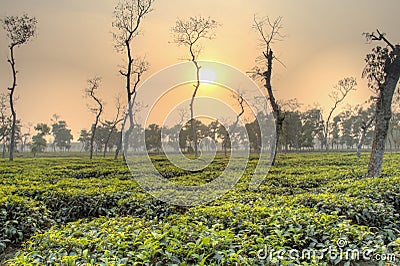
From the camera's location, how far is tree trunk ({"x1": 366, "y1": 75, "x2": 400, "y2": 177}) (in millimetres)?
8702

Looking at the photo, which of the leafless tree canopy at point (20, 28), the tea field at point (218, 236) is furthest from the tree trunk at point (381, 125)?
the leafless tree canopy at point (20, 28)

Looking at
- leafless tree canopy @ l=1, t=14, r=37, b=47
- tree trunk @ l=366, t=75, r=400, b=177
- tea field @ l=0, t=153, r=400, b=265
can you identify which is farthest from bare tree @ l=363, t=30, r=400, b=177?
leafless tree canopy @ l=1, t=14, r=37, b=47

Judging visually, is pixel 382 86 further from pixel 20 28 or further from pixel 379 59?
pixel 20 28

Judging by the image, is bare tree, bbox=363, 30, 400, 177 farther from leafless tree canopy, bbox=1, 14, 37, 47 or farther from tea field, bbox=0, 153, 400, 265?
leafless tree canopy, bbox=1, 14, 37, 47

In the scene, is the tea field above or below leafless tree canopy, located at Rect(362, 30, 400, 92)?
below

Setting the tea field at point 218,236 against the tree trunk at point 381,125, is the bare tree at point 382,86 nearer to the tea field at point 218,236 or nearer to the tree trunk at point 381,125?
the tree trunk at point 381,125

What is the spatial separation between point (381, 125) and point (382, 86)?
3.91 feet

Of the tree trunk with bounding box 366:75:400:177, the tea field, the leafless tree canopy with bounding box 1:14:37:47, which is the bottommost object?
the tea field

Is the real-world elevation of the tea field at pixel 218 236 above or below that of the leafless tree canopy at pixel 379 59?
below

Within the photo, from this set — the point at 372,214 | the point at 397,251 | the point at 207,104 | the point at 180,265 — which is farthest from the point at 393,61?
the point at 180,265

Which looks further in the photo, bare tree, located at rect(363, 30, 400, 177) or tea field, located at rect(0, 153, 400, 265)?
bare tree, located at rect(363, 30, 400, 177)

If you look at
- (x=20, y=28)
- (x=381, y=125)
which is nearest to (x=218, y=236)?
(x=381, y=125)

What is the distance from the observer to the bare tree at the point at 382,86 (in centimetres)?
873

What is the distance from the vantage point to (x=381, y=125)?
8.75 metres
